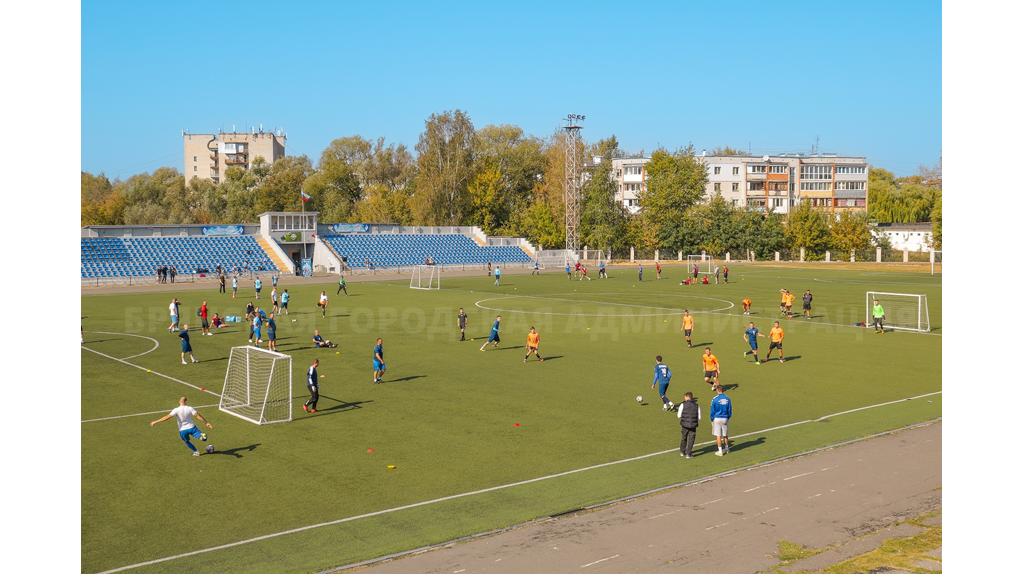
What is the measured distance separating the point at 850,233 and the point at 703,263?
1912 centimetres

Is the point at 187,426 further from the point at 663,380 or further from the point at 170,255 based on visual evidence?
the point at 170,255

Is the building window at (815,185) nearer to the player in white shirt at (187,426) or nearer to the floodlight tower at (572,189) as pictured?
the floodlight tower at (572,189)

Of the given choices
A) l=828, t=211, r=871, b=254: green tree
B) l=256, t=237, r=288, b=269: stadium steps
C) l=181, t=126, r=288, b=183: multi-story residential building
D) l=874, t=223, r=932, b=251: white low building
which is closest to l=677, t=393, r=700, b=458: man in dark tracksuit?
l=256, t=237, r=288, b=269: stadium steps

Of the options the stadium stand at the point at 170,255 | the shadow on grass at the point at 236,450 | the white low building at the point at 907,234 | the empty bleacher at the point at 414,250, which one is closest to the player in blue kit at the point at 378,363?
the shadow on grass at the point at 236,450

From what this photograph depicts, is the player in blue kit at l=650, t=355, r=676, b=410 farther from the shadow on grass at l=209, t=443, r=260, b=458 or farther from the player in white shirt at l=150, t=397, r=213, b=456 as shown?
the player in white shirt at l=150, t=397, r=213, b=456

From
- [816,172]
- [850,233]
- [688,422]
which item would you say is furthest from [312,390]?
[816,172]

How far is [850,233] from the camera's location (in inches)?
3730

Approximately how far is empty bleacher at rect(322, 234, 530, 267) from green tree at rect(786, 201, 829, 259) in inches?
1340

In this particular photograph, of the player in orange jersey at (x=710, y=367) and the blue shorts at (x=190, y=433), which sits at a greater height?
the player in orange jersey at (x=710, y=367)

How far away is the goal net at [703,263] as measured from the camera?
7929 cm

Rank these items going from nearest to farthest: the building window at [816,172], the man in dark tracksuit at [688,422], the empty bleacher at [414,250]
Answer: the man in dark tracksuit at [688,422], the empty bleacher at [414,250], the building window at [816,172]

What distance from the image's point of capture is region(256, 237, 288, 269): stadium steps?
3000 inches

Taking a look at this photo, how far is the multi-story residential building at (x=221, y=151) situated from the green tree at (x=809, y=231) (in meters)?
110

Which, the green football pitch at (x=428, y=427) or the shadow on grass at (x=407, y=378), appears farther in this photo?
the shadow on grass at (x=407, y=378)
